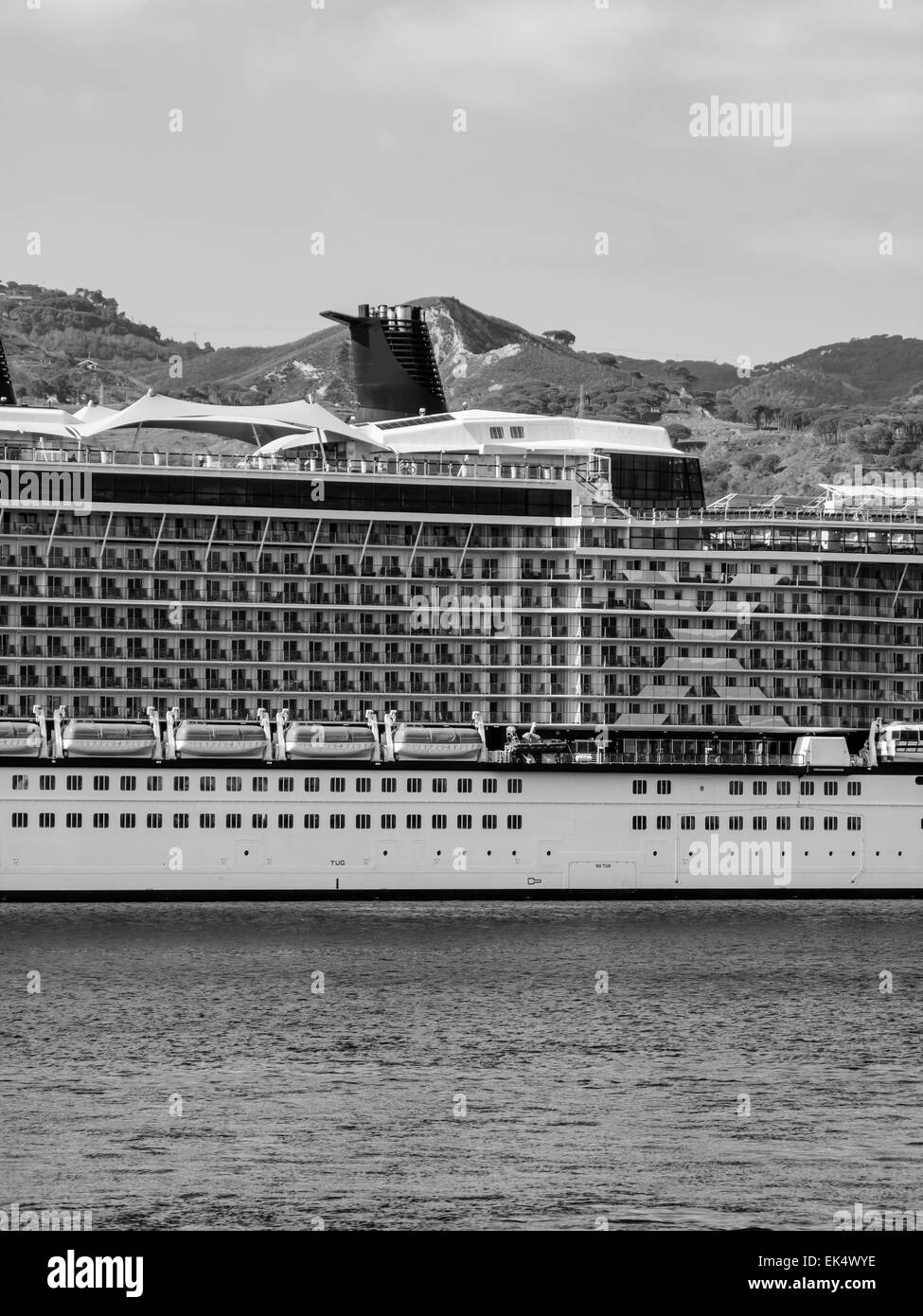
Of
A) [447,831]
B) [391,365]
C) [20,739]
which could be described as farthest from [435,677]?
[391,365]

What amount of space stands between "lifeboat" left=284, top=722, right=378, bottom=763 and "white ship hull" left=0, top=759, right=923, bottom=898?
40 centimetres

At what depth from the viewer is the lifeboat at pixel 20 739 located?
55219 mm

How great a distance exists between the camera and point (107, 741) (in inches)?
2195

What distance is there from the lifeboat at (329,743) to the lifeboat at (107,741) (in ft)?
12.9

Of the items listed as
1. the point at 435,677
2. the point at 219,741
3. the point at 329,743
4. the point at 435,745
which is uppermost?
the point at 435,677

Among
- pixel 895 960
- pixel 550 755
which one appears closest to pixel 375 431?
pixel 550 755

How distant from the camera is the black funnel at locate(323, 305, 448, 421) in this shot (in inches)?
2879

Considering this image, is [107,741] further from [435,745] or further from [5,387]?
[5,387]

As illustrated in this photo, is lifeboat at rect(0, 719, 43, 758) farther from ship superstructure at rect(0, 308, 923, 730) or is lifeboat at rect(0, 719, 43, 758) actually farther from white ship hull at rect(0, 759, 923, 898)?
ship superstructure at rect(0, 308, 923, 730)

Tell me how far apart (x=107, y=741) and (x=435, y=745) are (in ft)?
31.0

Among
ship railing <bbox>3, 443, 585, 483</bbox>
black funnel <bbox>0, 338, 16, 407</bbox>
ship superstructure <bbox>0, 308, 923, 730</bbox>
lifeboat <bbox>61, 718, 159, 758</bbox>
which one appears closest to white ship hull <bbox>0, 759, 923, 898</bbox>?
lifeboat <bbox>61, 718, 159, 758</bbox>

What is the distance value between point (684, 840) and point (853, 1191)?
32698 mm

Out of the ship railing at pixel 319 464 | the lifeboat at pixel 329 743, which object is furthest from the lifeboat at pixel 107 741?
the ship railing at pixel 319 464

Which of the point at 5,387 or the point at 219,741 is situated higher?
the point at 5,387
